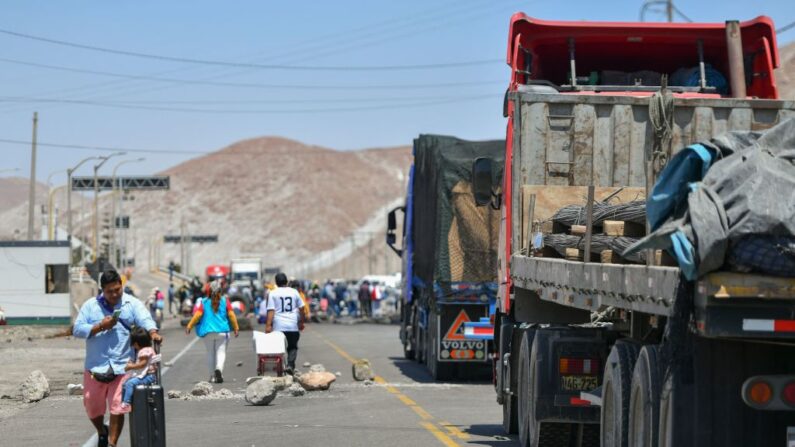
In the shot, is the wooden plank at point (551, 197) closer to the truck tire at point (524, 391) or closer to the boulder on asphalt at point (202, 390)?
the truck tire at point (524, 391)

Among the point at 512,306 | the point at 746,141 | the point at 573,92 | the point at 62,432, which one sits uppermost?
the point at 573,92

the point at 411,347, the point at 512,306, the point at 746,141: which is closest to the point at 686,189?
the point at 746,141

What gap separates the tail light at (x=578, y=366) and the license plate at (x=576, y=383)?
44 millimetres

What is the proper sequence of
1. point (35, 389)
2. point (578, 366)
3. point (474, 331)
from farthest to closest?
point (474, 331)
point (35, 389)
point (578, 366)

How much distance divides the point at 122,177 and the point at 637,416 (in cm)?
14339

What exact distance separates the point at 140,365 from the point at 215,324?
1084 centimetres

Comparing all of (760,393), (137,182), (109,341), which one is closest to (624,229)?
(760,393)

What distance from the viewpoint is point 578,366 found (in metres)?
11.5

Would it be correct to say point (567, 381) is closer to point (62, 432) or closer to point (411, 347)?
point (62, 432)

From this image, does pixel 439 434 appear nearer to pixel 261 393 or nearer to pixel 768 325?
pixel 261 393

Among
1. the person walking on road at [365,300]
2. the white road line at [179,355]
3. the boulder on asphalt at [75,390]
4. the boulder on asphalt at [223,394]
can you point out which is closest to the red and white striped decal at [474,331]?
the boulder on asphalt at [223,394]

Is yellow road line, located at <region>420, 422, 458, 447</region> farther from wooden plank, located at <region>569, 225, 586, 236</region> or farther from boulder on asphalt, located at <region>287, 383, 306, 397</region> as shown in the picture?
boulder on asphalt, located at <region>287, 383, 306, 397</region>

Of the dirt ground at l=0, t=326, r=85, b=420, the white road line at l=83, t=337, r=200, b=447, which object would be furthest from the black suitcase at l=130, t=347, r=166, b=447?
the dirt ground at l=0, t=326, r=85, b=420

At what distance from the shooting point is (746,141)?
7.51 meters
